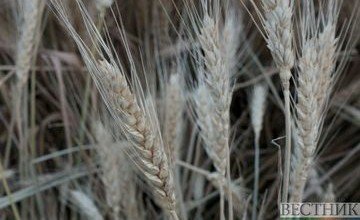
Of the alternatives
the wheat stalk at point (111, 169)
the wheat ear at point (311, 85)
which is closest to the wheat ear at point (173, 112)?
the wheat stalk at point (111, 169)

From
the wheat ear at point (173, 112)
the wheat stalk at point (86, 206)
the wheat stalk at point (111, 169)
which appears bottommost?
the wheat stalk at point (86, 206)

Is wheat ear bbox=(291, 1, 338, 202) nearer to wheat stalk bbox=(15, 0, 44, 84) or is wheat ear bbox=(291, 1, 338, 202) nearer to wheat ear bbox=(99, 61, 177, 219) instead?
wheat ear bbox=(99, 61, 177, 219)

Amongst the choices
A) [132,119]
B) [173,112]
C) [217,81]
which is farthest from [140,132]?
[173,112]

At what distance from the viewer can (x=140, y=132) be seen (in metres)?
0.60

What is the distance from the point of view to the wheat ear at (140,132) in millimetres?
578

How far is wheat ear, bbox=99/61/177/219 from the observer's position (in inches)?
22.8

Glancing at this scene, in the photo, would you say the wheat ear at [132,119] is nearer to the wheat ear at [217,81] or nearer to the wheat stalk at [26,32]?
the wheat ear at [217,81]

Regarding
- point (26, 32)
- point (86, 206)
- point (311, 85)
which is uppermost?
point (26, 32)

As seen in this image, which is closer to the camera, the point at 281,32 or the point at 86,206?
the point at 281,32

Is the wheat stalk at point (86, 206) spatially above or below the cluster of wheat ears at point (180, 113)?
below

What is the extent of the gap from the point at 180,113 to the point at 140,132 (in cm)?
31

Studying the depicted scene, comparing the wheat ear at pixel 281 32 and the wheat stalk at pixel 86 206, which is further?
the wheat stalk at pixel 86 206

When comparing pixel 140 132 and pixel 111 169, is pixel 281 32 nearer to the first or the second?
pixel 140 132

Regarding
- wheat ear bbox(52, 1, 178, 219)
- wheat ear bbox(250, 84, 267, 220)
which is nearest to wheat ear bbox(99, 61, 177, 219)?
wheat ear bbox(52, 1, 178, 219)
